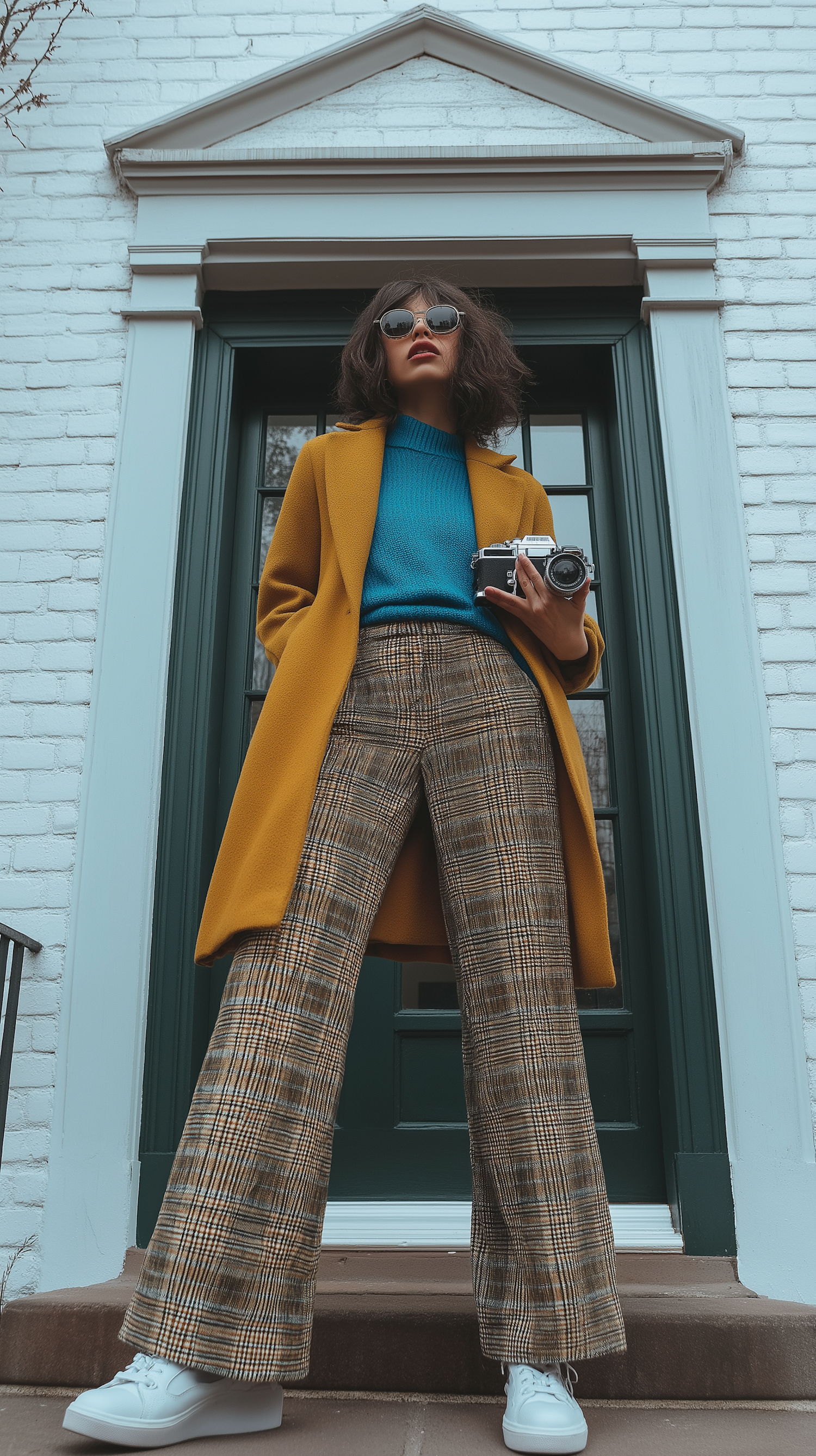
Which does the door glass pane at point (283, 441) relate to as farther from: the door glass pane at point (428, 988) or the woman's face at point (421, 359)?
the door glass pane at point (428, 988)

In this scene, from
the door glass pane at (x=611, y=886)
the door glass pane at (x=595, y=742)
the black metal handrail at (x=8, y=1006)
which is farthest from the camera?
the door glass pane at (x=595, y=742)

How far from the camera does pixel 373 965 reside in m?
2.73

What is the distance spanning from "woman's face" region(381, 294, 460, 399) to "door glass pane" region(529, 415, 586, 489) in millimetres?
1190

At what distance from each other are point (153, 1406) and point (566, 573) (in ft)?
Answer: 4.30

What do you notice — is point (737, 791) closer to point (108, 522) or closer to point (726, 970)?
point (726, 970)

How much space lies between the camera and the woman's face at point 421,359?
194cm

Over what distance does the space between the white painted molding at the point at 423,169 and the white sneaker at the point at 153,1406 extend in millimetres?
3012

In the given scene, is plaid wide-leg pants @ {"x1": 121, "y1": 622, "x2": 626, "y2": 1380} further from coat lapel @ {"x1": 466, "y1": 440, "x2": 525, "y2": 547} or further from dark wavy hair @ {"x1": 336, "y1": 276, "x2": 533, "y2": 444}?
dark wavy hair @ {"x1": 336, "y1": 276, "x2": 533, "y2": 444}

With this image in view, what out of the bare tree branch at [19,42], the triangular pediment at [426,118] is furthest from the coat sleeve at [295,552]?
the bare tree branch at [19,42]

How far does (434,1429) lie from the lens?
1.55 meters

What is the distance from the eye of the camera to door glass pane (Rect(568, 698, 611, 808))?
2869mm

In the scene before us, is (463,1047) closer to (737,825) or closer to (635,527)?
(737,825)

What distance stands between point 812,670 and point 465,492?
1209 mm

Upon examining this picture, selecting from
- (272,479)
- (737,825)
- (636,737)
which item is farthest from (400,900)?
(272,479)
